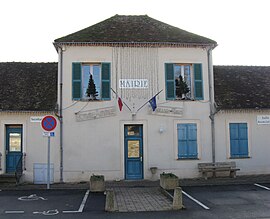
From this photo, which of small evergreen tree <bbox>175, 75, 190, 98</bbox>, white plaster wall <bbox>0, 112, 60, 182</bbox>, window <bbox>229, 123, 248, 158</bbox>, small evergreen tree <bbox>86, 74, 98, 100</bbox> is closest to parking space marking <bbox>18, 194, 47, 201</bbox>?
white plaster wall <bbox>0, 112, 60, 182</bbox>

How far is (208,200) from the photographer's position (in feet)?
35.6

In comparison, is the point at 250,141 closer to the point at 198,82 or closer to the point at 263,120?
the point at 263,120

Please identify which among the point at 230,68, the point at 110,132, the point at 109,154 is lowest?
the point at 109,154

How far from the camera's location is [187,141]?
1563 cm

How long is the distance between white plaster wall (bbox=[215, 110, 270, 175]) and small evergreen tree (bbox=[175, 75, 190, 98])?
6.24ft

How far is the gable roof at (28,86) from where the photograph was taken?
1524 cm

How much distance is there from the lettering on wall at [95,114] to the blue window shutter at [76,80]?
77cm

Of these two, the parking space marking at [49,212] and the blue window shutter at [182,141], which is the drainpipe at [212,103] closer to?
the blue window shutter at [182,141]

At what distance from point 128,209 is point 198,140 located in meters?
6.84

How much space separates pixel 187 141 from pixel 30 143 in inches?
275

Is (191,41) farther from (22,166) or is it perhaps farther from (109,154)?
(22,166)

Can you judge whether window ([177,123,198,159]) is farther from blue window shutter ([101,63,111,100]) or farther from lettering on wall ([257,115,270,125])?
blue window shutter ([101,63,111,100])

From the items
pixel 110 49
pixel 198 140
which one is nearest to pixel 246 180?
pixel 198 140

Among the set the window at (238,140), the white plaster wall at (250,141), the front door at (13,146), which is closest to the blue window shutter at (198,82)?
the white plaster wall at (250,141)
